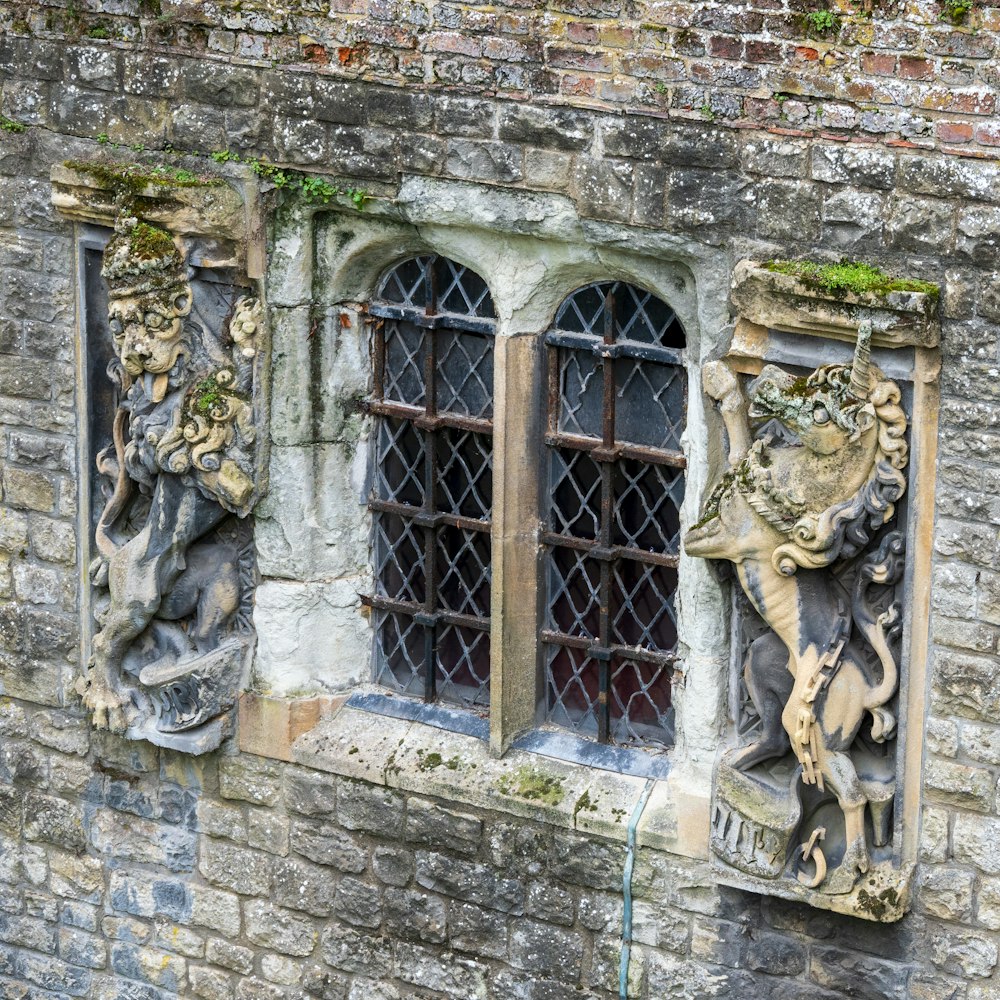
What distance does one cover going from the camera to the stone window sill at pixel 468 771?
8742 millimetres

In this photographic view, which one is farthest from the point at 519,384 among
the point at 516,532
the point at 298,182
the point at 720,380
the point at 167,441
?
the point at 167,441

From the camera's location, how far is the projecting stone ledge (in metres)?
7.68

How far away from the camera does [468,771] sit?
9.12m

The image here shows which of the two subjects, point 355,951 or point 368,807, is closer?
point 368,807

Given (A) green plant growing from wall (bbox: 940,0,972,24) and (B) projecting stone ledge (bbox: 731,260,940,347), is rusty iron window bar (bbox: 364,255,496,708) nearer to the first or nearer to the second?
(B) projecting stone ledge (bbox: 731,260,940,347)

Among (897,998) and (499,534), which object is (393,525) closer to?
(499,534)

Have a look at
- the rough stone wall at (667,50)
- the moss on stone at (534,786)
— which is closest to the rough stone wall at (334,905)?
the moss on stone at (534,786)

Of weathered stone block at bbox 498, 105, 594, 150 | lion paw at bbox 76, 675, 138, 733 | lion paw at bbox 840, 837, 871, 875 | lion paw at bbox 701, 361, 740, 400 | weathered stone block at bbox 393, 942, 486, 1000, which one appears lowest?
weathered stone block at bbox 393, 942, 486, 1000

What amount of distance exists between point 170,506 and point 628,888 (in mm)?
2140

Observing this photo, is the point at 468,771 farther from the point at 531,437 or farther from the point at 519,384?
the point at 519,384

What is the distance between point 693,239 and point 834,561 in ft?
3.66

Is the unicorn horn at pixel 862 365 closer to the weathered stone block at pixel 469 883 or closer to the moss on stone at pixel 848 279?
the moss on stone at pixel 848 279

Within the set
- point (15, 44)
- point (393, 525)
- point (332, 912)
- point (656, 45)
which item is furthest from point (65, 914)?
point (656, 45)

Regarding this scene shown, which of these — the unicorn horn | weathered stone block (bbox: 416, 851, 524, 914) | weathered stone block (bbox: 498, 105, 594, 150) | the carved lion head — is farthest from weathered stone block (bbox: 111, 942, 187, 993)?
the unicorn horn
